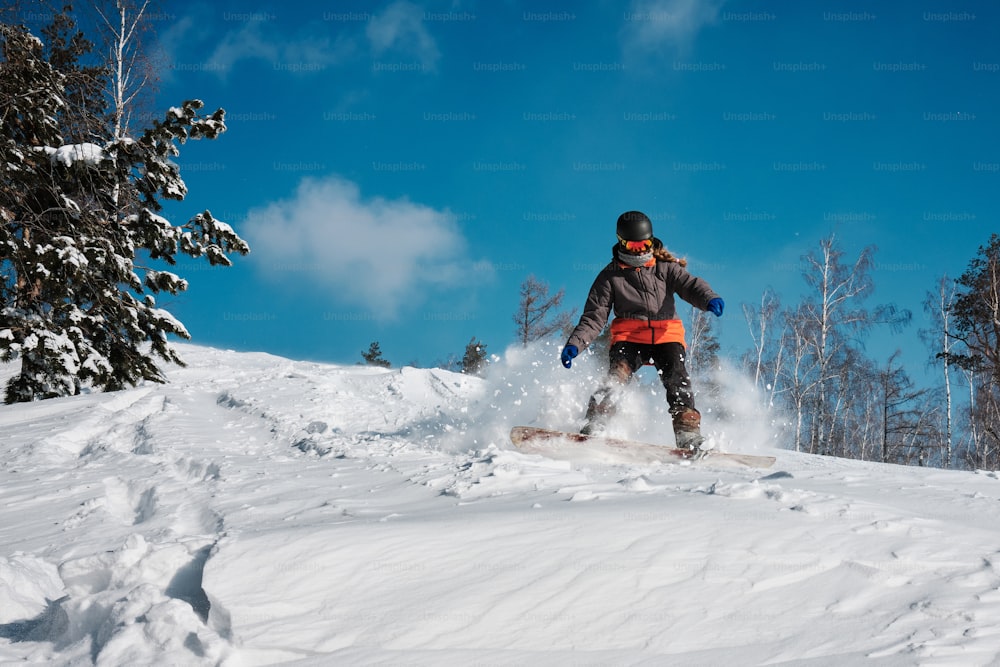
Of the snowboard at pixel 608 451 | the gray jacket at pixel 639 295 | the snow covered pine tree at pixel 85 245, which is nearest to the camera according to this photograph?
the snowboard at pixel 608 451

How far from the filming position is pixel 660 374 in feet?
16.1

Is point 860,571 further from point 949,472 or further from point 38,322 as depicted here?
point 38,322

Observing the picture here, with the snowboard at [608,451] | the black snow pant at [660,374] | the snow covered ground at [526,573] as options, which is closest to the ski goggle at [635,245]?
the black snow pant at [660,374]

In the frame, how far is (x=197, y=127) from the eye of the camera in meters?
9.84

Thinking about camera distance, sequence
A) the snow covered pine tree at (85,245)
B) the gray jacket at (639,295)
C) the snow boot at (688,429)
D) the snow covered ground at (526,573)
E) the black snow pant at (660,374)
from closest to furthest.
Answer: the snow covered ground at (526,573) < the snow boot at (688,429) < the black snow pant at (660,374) < the gray jacket at (639,295) < the snow covered pine tree at (85,245)

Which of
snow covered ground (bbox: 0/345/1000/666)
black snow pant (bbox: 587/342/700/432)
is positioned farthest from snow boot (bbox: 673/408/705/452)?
snow covered ground (bbox: 0/345/1000/666)

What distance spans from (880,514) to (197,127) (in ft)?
35.0

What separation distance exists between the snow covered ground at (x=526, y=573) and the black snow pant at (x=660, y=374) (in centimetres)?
150

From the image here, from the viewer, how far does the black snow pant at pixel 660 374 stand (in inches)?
183

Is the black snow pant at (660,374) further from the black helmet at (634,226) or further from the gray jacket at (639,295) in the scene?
the black helmet at (634,226)

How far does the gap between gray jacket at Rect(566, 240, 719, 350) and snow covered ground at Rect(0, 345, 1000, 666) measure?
2.03 metres

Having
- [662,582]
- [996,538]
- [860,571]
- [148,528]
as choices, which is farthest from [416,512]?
[996,538]

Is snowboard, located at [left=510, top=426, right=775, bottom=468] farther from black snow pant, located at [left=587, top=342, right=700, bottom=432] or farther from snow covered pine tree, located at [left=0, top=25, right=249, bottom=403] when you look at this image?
snow covered pine tree, located at [left=0, top=25, right=249, bottom=403]

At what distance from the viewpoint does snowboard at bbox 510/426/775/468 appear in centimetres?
411
